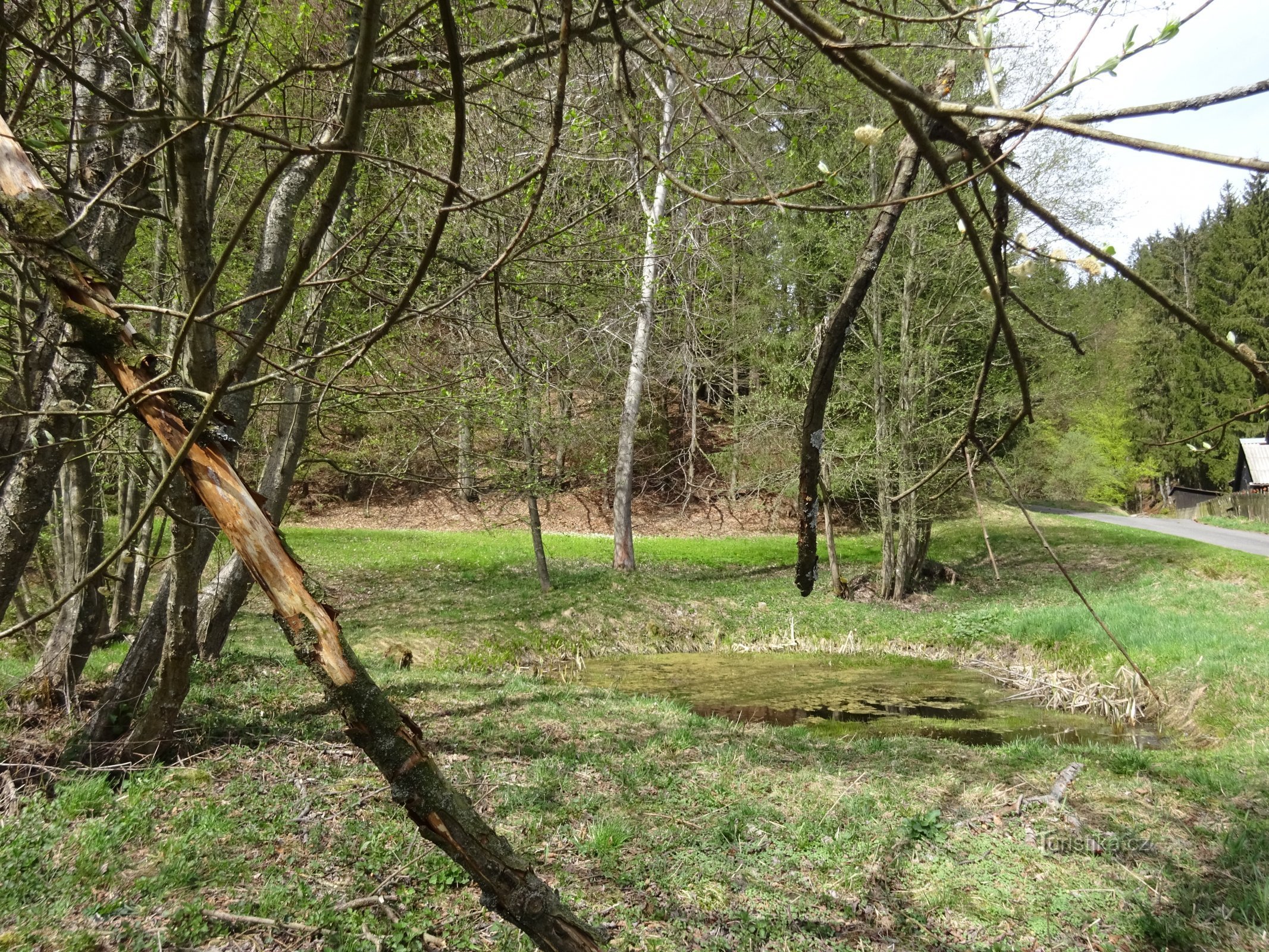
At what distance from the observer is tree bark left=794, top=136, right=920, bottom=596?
201 centimetres

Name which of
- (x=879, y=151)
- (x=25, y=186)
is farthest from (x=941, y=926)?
(x=879, y=151)

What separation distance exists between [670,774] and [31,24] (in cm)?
772

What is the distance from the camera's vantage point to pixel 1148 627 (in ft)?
30.9

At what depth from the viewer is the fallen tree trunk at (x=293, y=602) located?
175 centimetres

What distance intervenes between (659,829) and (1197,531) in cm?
2461

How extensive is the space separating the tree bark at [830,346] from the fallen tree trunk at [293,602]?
1.11m

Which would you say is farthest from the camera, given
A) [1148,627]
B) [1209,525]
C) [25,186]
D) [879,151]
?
[1209,525]

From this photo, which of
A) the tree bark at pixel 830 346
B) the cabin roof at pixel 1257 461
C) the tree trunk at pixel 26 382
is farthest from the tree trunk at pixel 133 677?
the cabin roof at pixel 1257 461

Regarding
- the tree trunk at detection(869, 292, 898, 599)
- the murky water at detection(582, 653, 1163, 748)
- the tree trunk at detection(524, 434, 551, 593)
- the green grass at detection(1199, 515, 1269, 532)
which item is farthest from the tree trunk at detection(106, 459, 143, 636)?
the green grass at detection(1199, 515, 1269, 532)

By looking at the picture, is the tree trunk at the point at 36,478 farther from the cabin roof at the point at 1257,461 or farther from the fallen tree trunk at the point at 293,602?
the cabin roof at the point at 1257,461

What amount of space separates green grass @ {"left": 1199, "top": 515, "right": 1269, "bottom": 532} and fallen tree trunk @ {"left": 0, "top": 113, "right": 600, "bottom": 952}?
93.8 ft

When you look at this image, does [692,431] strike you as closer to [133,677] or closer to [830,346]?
[133,677]

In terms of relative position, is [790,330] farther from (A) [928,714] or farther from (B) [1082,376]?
(A) [928,714]

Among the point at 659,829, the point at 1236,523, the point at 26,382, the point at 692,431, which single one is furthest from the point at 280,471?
the point at 1236,523
